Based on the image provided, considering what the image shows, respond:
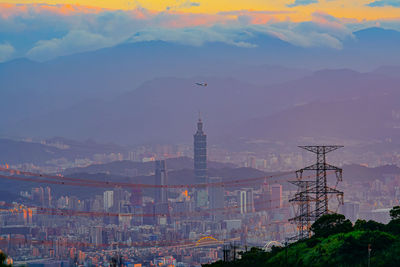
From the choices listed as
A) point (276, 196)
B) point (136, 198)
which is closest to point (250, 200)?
point (276, 196)

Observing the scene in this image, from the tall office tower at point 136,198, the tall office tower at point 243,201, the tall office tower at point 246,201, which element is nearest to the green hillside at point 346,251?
the tall office tower at point 246,201

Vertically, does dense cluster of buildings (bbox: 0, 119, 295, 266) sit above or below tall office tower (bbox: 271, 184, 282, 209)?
below

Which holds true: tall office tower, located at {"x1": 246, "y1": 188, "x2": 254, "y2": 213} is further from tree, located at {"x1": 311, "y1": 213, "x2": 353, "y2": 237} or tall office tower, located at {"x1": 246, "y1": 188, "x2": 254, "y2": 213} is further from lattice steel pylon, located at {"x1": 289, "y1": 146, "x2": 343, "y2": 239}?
tree, located at {"x1": 311, "y1": 213, "x2": 353, "y2": 237}

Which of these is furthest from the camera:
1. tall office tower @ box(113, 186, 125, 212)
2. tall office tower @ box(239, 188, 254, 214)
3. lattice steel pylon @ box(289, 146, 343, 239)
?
tall office tower @ box(113, 186, 125, 212)

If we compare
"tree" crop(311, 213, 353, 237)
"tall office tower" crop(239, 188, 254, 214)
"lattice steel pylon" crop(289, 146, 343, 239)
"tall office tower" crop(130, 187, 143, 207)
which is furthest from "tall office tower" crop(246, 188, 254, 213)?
"tree" crop(311, 213, 353, 237)

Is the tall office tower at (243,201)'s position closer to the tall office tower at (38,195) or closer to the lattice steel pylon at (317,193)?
the tall office tower at (38,195)

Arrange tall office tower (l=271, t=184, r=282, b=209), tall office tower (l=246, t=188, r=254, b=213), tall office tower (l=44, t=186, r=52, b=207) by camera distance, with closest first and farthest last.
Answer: tall office tower (l=44, t=186, r=52, b=207)
tall office tower (l=271, t=184, r=282, b=209)
tall office tower (l=246, t=188, r=254, b=213)

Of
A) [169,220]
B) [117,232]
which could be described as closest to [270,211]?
[169,220]
